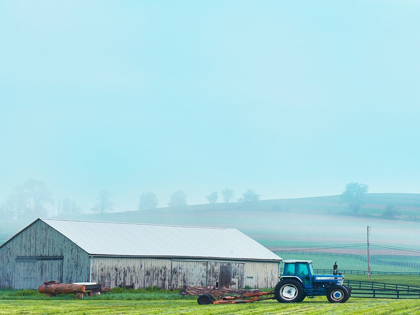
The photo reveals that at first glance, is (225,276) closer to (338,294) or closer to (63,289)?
(63,289)

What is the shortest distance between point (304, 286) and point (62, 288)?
1485 centimetres

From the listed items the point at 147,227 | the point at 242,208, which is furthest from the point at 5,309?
the point at 242,208

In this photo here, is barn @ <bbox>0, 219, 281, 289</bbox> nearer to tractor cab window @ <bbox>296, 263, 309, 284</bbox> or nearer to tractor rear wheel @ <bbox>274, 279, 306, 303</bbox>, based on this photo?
tractor rear wheel @ <bbox>274, 279, 306, 303</bbox>

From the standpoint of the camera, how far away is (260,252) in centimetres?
6319

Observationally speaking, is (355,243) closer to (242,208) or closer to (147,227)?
(242,208)

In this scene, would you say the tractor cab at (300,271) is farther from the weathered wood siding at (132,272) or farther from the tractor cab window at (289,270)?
the weathered wood siding at (132,272)

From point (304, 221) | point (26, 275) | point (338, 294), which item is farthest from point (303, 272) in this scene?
point (304, 221)

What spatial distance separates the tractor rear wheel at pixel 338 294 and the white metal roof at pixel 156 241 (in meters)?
19.2

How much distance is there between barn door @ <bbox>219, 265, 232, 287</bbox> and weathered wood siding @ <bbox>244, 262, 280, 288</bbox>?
5.92ft

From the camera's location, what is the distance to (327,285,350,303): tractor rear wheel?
37.1 m

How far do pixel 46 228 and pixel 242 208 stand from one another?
14203cm

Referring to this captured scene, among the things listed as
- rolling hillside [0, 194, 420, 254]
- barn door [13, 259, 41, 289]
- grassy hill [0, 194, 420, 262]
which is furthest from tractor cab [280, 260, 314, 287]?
rolling hillside [0, 194, 420, 254]

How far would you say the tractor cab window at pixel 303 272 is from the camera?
3762 centimetres

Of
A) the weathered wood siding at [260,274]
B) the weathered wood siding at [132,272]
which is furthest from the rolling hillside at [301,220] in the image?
the weathered wood siding at [132,272]
